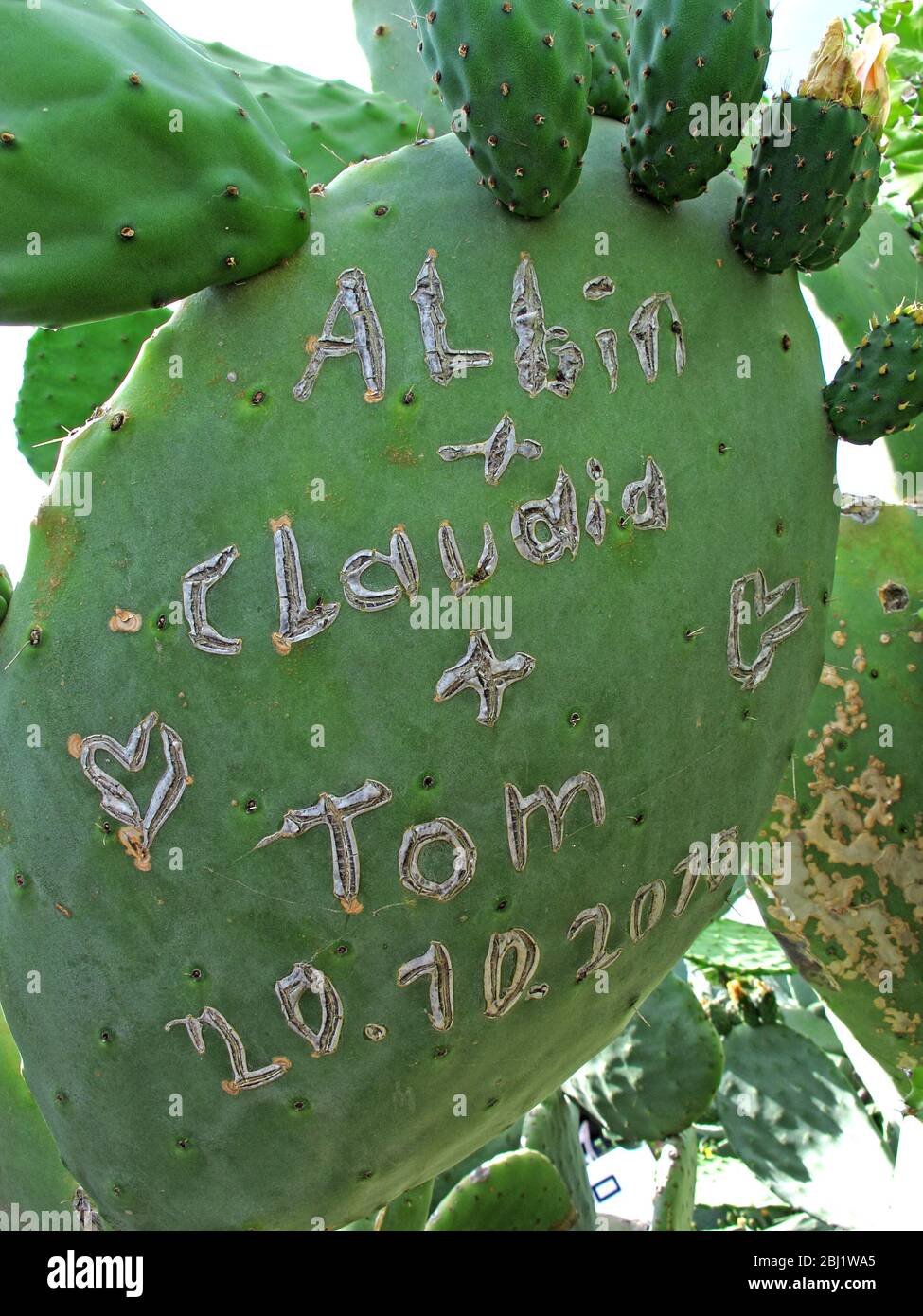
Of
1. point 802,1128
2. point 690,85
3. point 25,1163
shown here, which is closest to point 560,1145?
point 802,1128

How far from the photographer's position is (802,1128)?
3.31 m

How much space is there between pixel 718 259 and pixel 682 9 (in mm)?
243

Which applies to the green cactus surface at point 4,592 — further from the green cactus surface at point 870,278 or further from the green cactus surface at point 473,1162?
the green cactus surface at point 473,1162

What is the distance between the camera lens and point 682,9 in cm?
108

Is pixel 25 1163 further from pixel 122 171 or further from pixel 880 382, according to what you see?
pixel 880 382

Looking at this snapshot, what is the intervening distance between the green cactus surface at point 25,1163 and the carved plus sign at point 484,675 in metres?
0.99

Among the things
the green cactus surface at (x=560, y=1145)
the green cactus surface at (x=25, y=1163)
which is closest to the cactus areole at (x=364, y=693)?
the green cactus surface at (x=25, y=1163)

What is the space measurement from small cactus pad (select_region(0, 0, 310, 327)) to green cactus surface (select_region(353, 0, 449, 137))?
89 centimetres

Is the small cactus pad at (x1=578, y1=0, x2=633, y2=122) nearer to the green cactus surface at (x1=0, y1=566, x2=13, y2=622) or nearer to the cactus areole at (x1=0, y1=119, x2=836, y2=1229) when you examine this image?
the cactus areole at (x1=0, y1=119, x2=836, y2=1229)

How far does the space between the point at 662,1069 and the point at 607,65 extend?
97.4 inches

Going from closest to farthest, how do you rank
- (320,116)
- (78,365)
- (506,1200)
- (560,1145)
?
1. (320,116)
2. (78,365)
3. (506,1200)
4. (560,1145)

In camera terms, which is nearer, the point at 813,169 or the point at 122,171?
the point at 122,171
